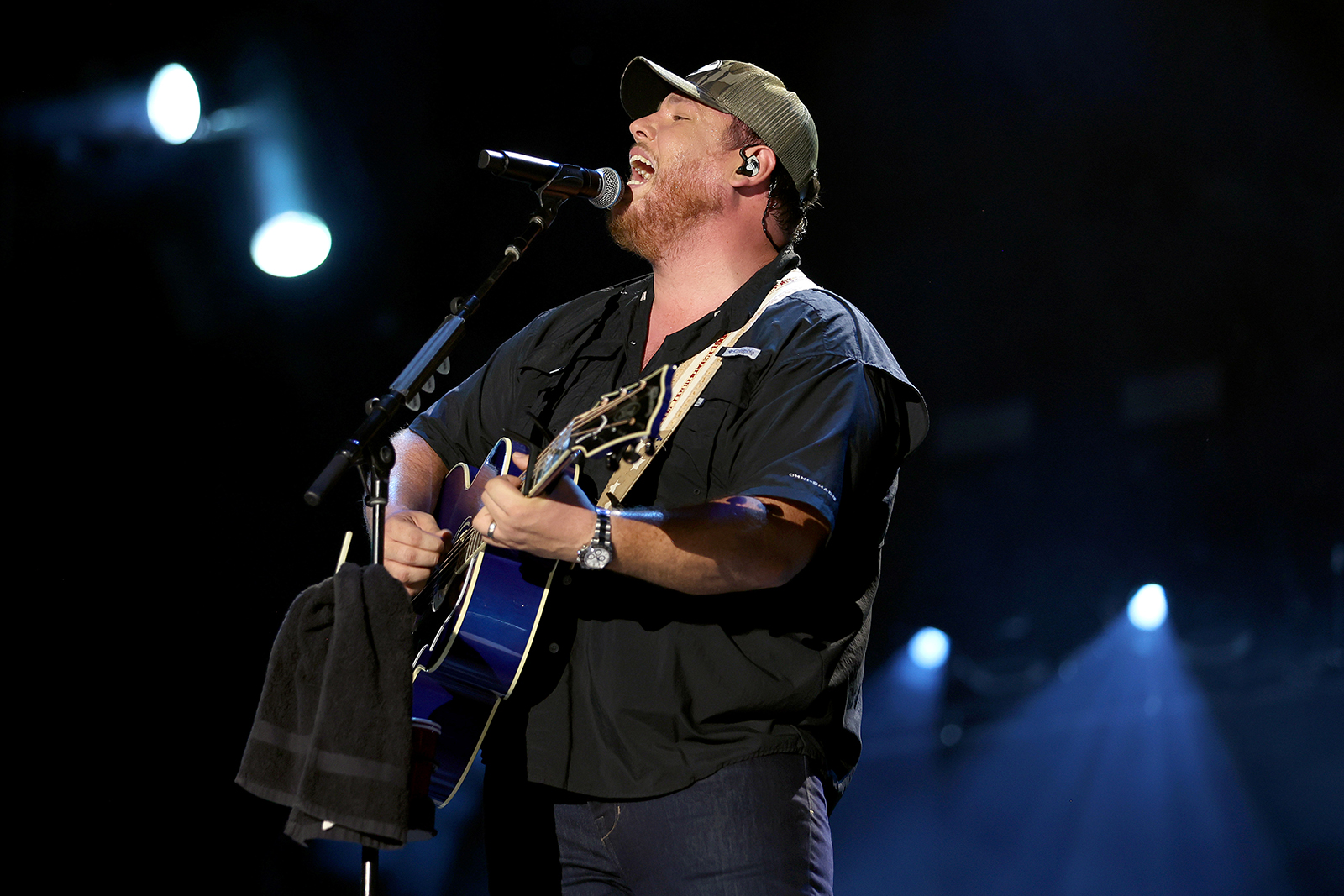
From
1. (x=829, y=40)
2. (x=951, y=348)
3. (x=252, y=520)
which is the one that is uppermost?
(x=829, y=40)

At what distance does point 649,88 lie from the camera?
2896 millimetres

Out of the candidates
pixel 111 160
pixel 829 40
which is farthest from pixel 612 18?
pixel 111 160

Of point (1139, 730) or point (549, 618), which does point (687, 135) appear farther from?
point (1139, 730)

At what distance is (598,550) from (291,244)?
3007 mm

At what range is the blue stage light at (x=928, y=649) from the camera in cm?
673


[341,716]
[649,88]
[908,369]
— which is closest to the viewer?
[341,716]

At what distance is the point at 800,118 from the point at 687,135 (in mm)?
322

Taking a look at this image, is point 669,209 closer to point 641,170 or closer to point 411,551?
point 641,170

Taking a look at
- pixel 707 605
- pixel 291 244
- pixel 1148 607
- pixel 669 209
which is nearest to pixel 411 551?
pixel 707 605

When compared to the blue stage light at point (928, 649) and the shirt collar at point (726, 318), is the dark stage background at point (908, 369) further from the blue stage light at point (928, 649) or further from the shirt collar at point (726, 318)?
the shirt collar at point (726, 318)

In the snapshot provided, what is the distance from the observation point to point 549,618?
2.22 m

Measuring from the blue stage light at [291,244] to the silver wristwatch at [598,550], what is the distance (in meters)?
2.96

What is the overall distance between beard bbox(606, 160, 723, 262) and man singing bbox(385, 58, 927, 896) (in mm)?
203

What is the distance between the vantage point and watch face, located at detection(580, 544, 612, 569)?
181 centimetres
